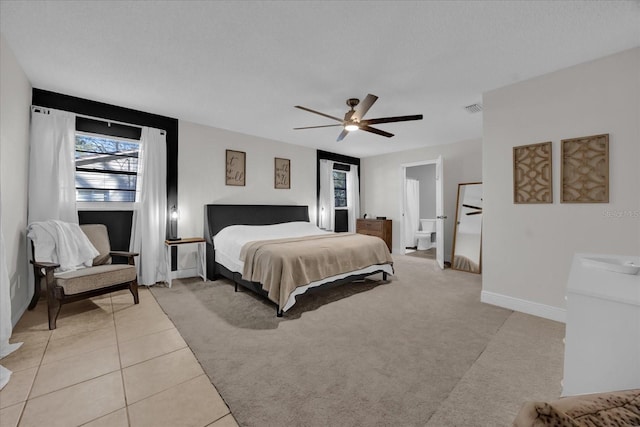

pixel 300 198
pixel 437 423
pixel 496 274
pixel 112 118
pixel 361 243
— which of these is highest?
pixel 112 118

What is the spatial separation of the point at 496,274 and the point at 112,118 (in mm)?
5544

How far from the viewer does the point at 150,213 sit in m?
3.97

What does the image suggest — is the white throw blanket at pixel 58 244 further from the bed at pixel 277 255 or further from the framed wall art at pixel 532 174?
the framed wall art at pixel 532 174

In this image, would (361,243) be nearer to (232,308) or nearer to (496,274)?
(496,274)

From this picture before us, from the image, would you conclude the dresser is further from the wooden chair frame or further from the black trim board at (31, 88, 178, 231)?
the wooden chair frame

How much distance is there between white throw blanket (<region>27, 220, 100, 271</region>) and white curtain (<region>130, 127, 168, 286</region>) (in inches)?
32.3

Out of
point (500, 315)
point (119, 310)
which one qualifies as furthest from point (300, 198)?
point (500, 315)

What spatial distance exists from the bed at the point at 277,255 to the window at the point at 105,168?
121cm

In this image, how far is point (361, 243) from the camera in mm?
3871

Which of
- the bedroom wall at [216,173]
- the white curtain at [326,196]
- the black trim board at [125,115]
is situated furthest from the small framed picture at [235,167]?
the white curtain at [326,196]

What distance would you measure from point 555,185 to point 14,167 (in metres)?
5.58

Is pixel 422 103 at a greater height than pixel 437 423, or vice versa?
pixel 422 103

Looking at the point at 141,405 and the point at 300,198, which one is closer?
the point at 141,405

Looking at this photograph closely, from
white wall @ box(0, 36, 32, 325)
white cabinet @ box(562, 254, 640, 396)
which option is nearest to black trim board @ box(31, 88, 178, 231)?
white wall @ box(0, 36, 32, 325)
